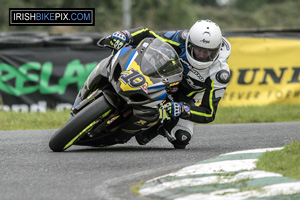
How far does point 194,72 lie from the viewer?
718cm

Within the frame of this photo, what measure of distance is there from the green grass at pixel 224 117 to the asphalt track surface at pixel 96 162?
175cm

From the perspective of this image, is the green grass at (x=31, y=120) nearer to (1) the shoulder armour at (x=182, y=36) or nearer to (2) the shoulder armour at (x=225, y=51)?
(1) the shoulder armour at (x=182, y=36)

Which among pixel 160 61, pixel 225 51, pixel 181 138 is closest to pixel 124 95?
pixel 160 61

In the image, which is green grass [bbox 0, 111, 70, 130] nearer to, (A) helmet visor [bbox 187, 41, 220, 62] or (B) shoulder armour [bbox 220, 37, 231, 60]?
(B) shoulder armour [bbox 220, 37, 231, 60]

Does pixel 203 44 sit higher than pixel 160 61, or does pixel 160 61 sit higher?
pixel 203 44

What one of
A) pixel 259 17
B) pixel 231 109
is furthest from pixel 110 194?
pixel 259 17

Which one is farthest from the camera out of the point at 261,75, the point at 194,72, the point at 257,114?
the point at 261,75

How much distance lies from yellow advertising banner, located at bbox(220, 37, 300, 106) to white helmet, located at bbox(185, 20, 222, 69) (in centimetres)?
610

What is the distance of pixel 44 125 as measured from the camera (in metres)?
10.8

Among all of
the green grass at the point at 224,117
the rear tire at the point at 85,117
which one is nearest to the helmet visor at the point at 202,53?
the rear tire at the point at 85,117

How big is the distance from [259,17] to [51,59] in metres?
20.7

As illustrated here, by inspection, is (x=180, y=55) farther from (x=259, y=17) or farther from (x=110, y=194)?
(x=259, y=17)

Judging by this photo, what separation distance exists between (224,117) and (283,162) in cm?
589

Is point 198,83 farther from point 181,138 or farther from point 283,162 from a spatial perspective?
point 283,162
